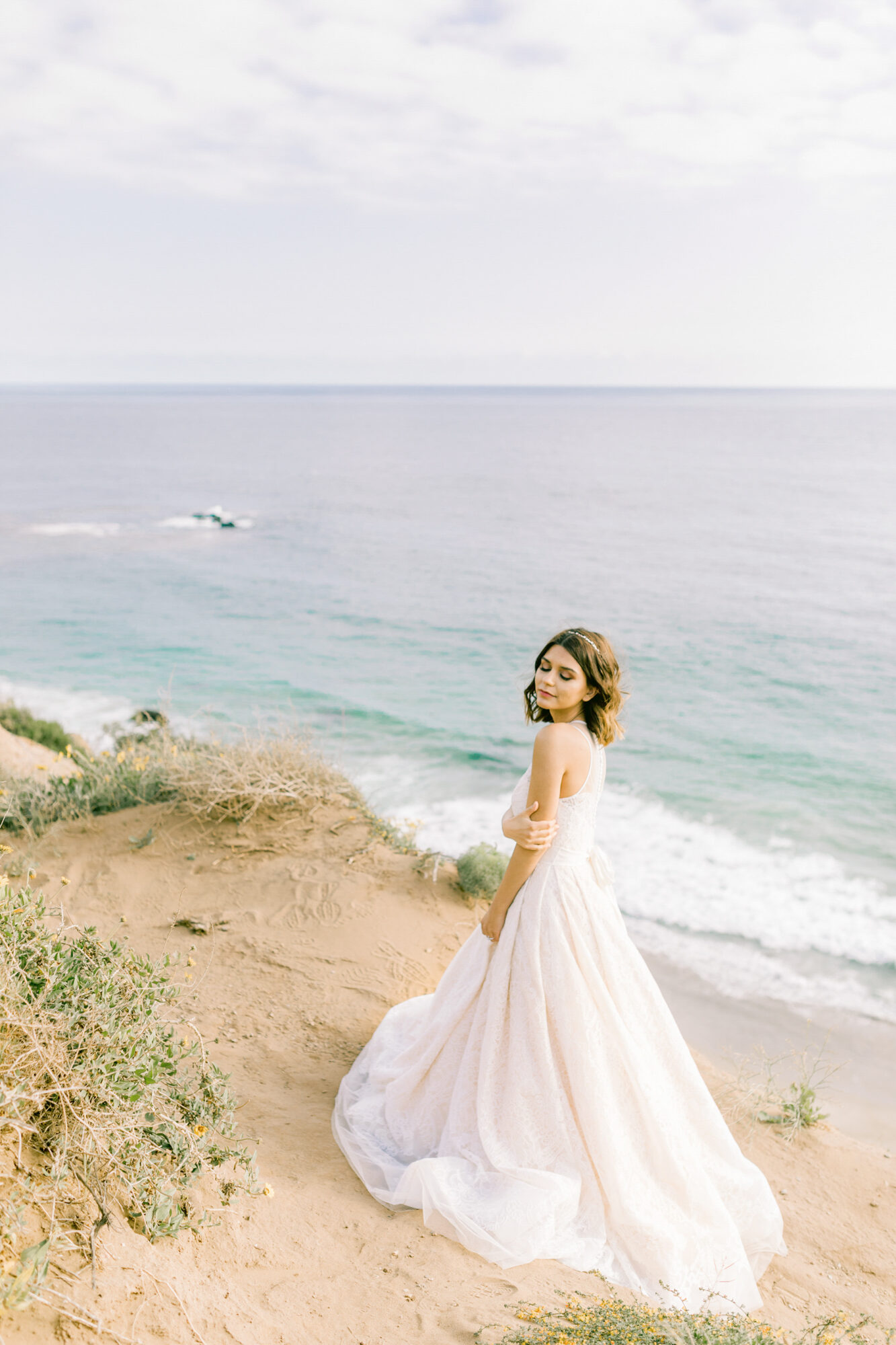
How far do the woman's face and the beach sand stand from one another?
225 cm

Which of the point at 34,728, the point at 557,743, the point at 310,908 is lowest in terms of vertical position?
the point at 34,728

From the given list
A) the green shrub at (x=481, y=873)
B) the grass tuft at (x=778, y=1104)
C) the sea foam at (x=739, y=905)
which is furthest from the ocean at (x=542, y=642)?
the grass tuft at (x=778, y=1104)

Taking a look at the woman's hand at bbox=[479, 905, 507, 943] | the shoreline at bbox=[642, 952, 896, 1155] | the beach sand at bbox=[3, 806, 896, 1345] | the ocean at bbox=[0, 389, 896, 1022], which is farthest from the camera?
the ocean at bbox=[0, 389, 896, 1022]

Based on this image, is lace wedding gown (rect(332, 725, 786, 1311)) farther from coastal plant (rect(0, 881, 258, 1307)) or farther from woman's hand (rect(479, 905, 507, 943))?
coastal plant (rect(0, 881, 258, 1307))

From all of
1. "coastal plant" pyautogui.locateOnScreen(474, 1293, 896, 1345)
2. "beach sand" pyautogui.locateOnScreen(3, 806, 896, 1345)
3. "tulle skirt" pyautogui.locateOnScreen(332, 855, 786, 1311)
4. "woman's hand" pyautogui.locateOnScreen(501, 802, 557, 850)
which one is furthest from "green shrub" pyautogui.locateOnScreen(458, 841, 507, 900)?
"coastal plant" pyautogui.locateOnScreen(474, 1293, 896, 1345)

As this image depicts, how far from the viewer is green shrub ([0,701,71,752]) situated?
13242 millimetres

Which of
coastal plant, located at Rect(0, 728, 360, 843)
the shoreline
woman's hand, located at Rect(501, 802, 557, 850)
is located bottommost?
the shoreline

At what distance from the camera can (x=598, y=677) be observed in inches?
151

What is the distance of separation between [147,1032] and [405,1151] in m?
1.56

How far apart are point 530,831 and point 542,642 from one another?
17646 mm

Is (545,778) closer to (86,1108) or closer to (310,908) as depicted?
(86,1108)

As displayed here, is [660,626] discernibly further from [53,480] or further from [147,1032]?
[53,480]

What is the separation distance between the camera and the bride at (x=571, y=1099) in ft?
12.0

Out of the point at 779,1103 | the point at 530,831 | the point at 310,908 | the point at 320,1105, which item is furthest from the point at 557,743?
the point at 310,908
